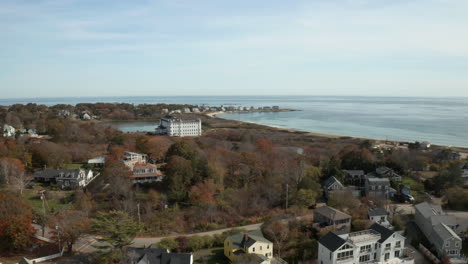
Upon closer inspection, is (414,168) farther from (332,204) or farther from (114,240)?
(114,240)

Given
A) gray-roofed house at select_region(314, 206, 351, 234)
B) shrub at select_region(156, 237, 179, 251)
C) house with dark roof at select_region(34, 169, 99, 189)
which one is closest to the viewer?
shrub at select_region(156, 237, 179, 251)

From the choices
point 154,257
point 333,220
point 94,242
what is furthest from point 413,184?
point 94,242

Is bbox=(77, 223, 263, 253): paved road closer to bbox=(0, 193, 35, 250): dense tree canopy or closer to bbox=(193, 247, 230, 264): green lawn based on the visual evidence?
bbox=(193, 247, 230, 264): green lawn

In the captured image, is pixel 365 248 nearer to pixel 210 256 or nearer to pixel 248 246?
pixel 248 246

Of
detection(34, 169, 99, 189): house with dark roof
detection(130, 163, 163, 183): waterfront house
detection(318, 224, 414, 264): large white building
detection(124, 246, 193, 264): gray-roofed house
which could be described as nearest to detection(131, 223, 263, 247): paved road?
detection(124, 246, 193, 264): gray-roofed house

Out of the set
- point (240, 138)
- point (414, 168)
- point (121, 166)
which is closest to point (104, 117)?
point (240, 138)

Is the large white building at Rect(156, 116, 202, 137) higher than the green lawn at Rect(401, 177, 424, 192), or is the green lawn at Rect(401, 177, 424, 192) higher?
the large white building at Rect(156, 116, 202, 137)
